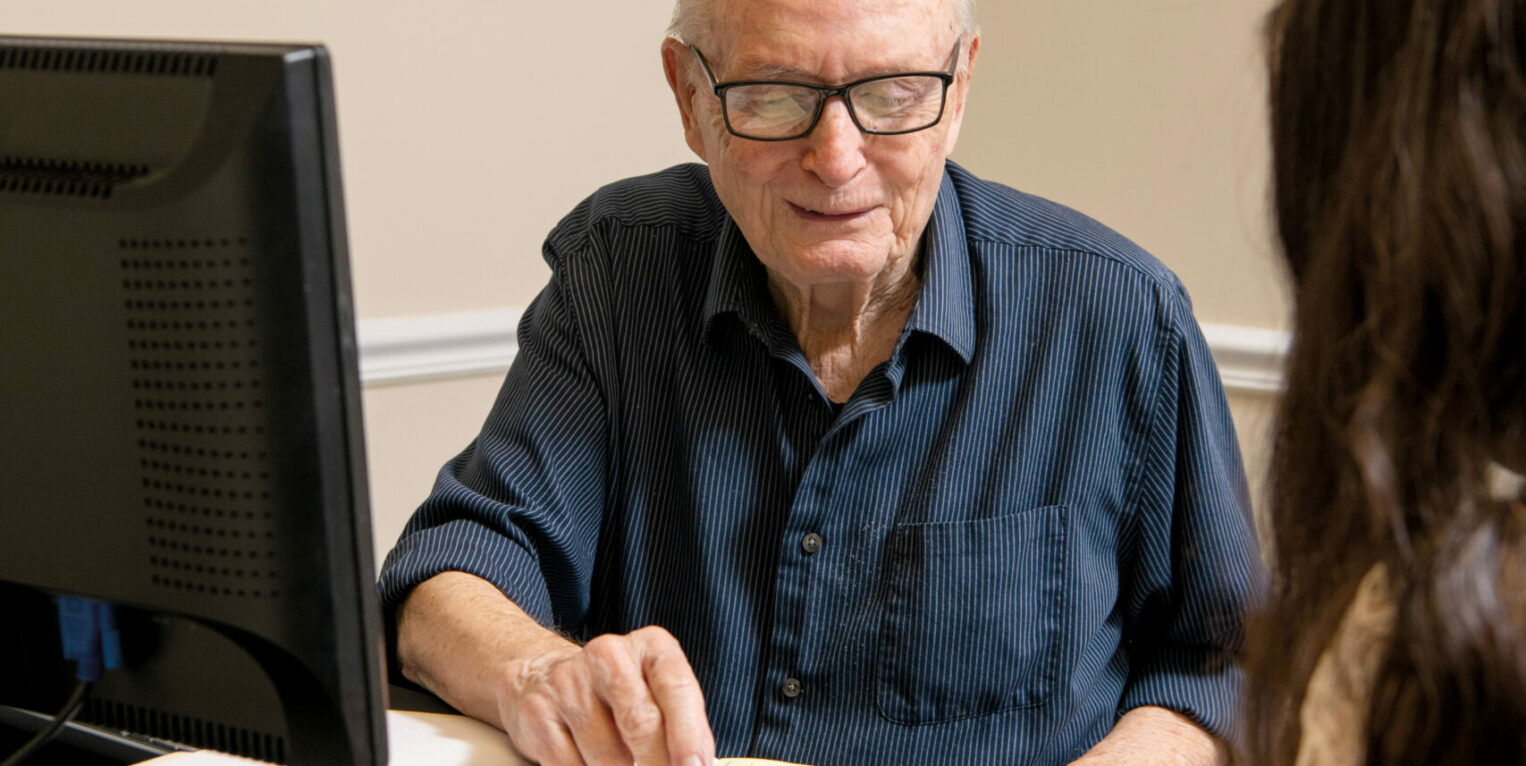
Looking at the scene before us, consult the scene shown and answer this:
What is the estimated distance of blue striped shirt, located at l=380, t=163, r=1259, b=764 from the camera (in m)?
1.22

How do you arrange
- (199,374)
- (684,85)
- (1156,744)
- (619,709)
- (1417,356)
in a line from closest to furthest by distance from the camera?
(1417,356) → (199,374) → (619,709) → (1156,744) → (684,85)

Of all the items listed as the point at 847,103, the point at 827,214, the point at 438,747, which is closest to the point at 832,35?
the point at 847,103

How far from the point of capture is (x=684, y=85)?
1356 mm

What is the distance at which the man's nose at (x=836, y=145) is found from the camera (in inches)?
46.6

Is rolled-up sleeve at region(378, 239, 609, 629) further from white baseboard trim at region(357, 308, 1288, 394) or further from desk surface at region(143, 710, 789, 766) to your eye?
white baseboard trim at region(357, 308, 1288, 394)

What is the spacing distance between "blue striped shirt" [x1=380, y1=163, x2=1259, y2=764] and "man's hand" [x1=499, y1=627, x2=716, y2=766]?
0.83ft

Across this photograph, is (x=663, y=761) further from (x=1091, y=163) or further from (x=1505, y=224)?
(x=1091, y=163)

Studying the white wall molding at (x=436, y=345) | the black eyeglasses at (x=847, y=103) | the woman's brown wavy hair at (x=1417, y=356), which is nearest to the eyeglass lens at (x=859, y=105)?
the black eyeglasses at (x=847, y=103)

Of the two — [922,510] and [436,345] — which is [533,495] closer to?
[922,510]

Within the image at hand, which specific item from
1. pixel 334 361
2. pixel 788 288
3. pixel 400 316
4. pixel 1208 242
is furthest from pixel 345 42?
pixel 334 361

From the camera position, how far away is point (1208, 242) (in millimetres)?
2209

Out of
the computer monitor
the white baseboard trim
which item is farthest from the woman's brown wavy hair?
the white baseboard trim

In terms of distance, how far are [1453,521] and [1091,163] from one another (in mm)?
1928

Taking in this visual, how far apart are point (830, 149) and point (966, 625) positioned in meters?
0.46
